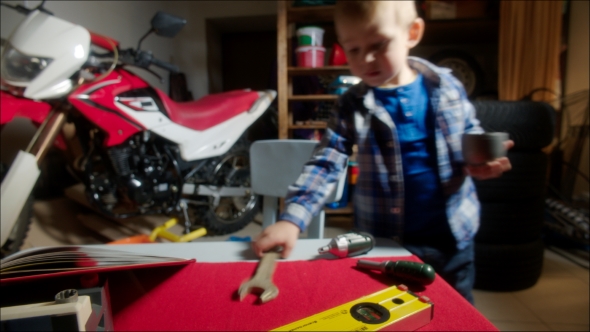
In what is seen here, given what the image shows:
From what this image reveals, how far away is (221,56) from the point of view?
3.40 m

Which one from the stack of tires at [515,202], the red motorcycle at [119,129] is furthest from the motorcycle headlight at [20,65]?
the stack of tires at [515,202]

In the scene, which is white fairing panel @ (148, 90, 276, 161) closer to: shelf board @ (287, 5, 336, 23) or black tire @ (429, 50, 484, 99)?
shelf board @ (287, 5, 336, 23)

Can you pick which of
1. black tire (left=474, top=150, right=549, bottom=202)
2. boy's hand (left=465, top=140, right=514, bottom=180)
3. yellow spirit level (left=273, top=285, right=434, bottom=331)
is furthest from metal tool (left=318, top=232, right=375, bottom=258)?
black tire (left=474, top=150, right=549, bottom=202)

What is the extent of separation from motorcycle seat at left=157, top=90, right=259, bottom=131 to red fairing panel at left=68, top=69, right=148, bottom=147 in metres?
0.18

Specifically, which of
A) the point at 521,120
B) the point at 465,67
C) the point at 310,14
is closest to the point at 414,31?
the point at 521,120

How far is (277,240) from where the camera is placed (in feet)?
1.66

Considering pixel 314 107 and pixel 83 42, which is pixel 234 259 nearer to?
pixel 83 42

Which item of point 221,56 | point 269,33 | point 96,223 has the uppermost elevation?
point 269,33

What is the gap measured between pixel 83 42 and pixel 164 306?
47.2 inches

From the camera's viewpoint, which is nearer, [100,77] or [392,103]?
[392,103]

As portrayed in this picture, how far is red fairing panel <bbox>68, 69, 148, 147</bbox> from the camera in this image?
1224 millimetres

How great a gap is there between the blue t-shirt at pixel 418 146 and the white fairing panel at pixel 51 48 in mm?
1085

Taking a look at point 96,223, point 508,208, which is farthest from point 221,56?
point 508,208

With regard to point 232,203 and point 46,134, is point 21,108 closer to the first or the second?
point 46,134
